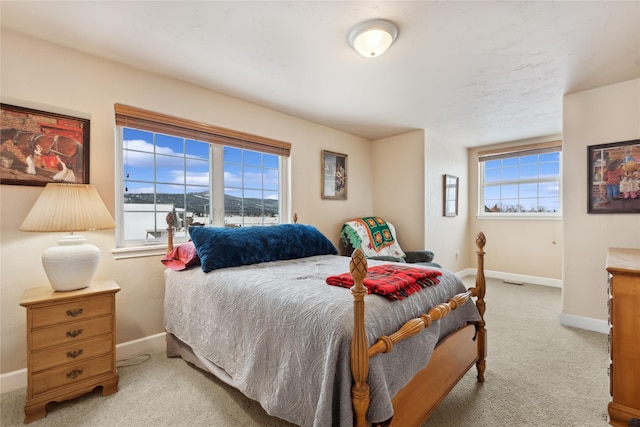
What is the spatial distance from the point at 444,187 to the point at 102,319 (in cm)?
439

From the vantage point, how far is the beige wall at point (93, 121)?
73.0 inches

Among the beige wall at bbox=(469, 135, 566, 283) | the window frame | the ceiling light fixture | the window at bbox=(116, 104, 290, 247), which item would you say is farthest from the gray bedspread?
the beige wall at bbox=(469, 135, 566, 283)

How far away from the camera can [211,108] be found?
277 centimetres

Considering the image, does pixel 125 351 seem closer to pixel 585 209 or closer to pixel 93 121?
pixel 93 121

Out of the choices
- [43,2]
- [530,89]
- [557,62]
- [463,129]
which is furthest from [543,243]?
[43,2]

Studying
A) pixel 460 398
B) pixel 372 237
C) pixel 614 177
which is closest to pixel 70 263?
pixel 460 398

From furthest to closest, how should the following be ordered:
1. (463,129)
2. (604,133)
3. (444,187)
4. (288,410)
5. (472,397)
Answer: (444,187)
(463,129)
(604,133)
(472,397)
(288,410)

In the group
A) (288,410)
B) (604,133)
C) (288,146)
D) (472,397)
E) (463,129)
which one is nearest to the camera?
(288,410)

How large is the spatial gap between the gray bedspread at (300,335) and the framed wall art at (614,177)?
206cm

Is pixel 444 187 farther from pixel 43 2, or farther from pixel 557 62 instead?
pixel 43 2

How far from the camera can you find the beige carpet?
159 cm

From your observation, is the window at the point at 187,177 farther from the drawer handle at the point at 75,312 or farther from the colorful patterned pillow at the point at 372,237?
the colorful patterned pillow at the point at 372,237

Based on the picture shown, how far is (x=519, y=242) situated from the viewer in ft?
15.3

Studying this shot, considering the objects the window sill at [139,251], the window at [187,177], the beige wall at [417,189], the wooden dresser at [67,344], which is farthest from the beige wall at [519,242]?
the wooden dresser at [67,344]
